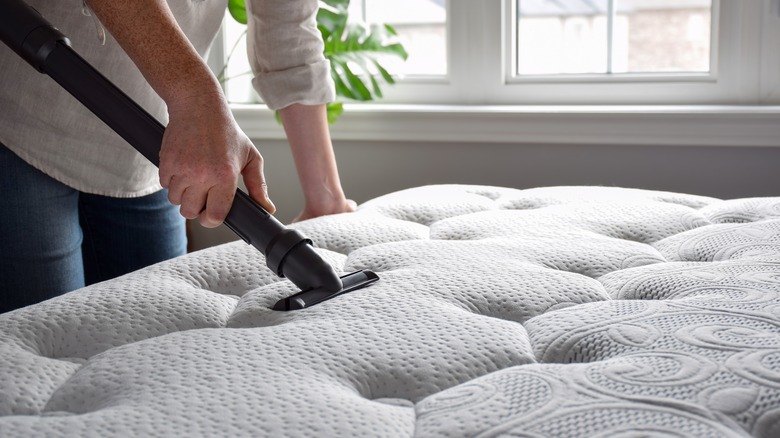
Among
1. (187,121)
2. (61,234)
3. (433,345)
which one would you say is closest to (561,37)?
(61,234)

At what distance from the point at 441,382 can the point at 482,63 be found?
64.8 inches

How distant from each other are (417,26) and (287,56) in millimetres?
1100

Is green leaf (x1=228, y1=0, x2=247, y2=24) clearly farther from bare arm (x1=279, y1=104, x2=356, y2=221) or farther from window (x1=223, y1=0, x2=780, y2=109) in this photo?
bare arm (x1=279, y1=104, x2=356, y2=221)

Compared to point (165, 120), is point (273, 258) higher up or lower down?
lower down

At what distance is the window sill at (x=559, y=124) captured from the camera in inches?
71.8

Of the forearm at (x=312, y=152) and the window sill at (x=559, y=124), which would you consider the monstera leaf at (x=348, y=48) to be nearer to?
the window sill at (x=559, y=124)

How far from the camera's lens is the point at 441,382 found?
2.17 feet

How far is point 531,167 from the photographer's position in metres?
2.04

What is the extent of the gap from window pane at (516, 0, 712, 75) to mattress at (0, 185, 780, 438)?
114 centimetres

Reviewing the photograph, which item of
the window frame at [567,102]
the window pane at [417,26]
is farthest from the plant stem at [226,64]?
the window pane at [417,26]

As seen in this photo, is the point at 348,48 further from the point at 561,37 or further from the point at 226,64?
the point at 561,37

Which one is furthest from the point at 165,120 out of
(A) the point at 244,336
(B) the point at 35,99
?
(A) the point at 244,336

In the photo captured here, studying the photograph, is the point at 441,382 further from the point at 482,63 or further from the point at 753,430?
the point at 482,63

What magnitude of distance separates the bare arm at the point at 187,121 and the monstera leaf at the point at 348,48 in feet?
4.00
